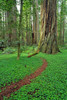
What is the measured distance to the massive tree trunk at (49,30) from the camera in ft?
26.7

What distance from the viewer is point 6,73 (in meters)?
3.56

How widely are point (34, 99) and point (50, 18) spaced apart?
26.2 ft

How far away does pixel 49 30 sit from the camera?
8.35 meters

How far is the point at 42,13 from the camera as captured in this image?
890 cm

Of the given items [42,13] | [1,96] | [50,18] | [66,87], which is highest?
[42,13]

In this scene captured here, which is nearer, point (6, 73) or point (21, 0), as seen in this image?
point (6, 73)

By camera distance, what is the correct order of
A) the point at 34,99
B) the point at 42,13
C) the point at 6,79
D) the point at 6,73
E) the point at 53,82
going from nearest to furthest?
the point at 34,99, the point at 53,82, the point at 6,79, the point at 6,73, the point at 42,13

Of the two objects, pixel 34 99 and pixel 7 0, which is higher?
pixel 7 0

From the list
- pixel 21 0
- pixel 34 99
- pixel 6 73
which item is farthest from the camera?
pixel 21 0

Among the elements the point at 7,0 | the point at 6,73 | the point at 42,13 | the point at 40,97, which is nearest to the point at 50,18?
the point at 42,13

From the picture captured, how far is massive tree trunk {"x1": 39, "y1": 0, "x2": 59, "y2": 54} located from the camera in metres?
8.12

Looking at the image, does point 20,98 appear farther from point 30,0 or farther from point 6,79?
point 30,0

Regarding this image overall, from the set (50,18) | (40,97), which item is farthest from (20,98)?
(50,18)

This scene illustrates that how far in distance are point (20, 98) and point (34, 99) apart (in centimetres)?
41
